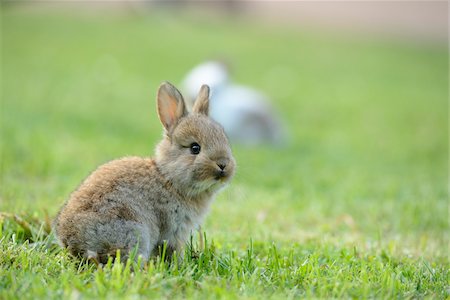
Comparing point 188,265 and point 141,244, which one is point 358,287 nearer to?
point 188,265

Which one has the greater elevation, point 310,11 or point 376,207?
point 310,11

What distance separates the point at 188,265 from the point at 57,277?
2.62 feet

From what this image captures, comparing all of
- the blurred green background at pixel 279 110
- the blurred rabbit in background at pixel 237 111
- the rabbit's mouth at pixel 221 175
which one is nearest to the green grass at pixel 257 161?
the blurred green background at pixel 279 110

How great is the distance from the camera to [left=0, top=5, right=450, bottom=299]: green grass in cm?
396

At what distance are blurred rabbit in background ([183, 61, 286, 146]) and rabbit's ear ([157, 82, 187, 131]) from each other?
248 inches

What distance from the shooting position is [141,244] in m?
4.05

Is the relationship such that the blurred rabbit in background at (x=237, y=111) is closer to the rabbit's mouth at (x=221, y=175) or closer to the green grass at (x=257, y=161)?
the green grass at (x=257, y=161)

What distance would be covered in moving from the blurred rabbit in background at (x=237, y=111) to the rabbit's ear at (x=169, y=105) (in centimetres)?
629

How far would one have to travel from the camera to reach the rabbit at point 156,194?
4031 mm

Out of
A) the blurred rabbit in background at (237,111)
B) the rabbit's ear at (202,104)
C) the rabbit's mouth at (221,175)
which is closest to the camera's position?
the rabbit's mouth at (221,175)

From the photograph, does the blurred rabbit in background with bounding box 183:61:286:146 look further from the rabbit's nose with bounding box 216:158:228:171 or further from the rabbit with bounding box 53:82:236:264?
the rabbit's nose with bounding box 216:158:228:171

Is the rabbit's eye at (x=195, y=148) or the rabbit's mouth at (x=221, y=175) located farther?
the rabbit's eye at (x=195, y=148)

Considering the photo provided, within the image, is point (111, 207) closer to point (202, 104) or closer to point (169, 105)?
point (169, 105)

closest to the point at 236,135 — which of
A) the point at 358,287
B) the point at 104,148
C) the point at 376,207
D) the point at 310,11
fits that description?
the point at 104,148
